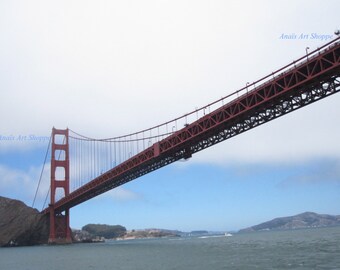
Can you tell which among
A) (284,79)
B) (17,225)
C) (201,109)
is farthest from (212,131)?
(17,225)

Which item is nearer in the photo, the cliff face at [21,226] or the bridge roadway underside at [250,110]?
the bridge roadway underside at [250,110]

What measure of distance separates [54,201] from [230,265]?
178 ft

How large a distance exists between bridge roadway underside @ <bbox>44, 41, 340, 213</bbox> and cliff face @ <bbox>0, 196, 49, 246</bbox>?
1036 inches

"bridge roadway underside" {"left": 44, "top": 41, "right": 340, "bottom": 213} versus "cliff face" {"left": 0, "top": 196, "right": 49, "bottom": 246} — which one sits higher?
"bridge roadway underside" {"left": 44, "top": 41, "right": 340, "bottom": 213}

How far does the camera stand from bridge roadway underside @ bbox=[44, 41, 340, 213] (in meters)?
26.1

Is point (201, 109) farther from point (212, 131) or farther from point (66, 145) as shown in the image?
point (66, 145)

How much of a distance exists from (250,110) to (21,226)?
5697 cm

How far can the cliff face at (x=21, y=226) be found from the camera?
75.0 m

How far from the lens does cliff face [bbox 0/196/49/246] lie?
75.0 meters

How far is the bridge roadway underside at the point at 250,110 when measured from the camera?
1028 inches

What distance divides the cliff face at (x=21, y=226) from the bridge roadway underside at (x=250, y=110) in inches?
1036

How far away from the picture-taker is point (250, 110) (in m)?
A: 32.2

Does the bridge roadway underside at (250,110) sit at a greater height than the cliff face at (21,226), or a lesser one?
greater

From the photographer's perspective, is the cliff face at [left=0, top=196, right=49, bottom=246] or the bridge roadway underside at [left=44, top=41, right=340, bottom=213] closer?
the bridge roadway underside at [left=44, top=41, right=340, bottom=213]
